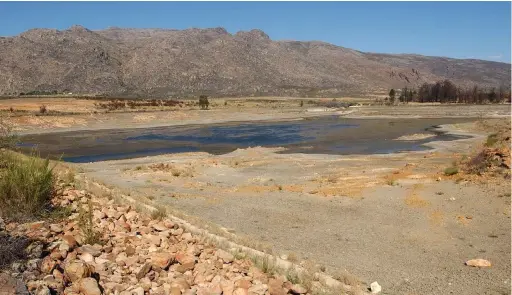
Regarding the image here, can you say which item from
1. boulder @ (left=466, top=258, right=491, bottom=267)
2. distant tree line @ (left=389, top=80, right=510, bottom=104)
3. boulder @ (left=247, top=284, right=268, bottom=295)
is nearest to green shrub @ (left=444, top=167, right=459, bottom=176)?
boulder @ (left=466, top=258, right=491, bottom=267)

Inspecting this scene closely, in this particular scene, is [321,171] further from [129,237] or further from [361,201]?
[129,237]

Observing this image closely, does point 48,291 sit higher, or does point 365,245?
point 48,291

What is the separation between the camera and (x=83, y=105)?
3386 inches

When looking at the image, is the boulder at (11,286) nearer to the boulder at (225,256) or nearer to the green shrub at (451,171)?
the boulder at (225,256)

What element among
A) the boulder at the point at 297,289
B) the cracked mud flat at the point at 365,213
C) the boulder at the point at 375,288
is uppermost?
the boulder at the point at 297,289

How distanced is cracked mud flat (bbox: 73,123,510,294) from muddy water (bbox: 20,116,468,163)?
507 inches

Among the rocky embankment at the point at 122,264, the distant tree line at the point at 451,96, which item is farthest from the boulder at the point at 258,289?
the distant tree line at the point at 451,96

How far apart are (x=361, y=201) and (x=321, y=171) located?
8.84 metres

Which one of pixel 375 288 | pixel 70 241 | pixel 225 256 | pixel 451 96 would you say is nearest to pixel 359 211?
pixel 375 288

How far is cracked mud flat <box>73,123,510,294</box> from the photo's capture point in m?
11.2

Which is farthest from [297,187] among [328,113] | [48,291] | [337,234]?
[328,113]

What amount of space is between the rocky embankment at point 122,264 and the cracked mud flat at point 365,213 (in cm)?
361

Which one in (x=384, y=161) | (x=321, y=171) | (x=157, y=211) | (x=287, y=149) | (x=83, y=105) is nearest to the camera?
(x=157, y=211)

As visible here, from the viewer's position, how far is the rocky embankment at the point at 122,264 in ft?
20.5
